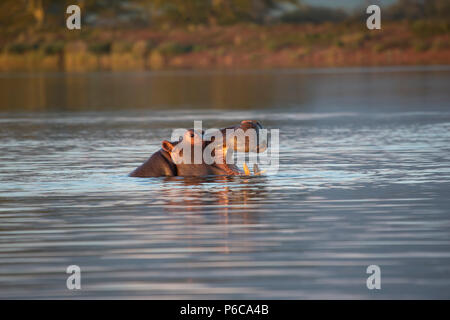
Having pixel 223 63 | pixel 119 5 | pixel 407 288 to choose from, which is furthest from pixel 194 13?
pixel 407 288

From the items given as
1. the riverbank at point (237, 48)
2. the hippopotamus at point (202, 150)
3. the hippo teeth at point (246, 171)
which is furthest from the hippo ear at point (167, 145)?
the riverbank at point (237, 48)

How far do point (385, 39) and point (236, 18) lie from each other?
22.9 m

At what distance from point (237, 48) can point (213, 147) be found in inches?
2477

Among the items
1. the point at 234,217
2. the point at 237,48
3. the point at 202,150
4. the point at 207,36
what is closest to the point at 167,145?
the point at 202,150

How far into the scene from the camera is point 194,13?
92.2 m

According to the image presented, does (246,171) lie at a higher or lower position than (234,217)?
higher

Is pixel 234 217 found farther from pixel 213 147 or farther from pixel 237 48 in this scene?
pixel 237 48

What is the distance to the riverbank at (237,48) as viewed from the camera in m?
69.3

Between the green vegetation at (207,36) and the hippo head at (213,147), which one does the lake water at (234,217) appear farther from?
the green vegetation at (207,36)

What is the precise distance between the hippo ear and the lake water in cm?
41

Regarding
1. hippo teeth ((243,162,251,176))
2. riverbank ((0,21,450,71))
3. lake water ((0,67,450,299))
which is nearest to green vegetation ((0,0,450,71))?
riverbank ((0,21,450,71))

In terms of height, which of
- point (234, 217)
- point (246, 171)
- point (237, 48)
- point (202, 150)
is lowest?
point (234, 217)

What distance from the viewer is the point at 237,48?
7525 cm

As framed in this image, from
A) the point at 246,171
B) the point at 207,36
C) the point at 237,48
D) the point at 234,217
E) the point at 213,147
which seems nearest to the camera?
the point at 234,217
